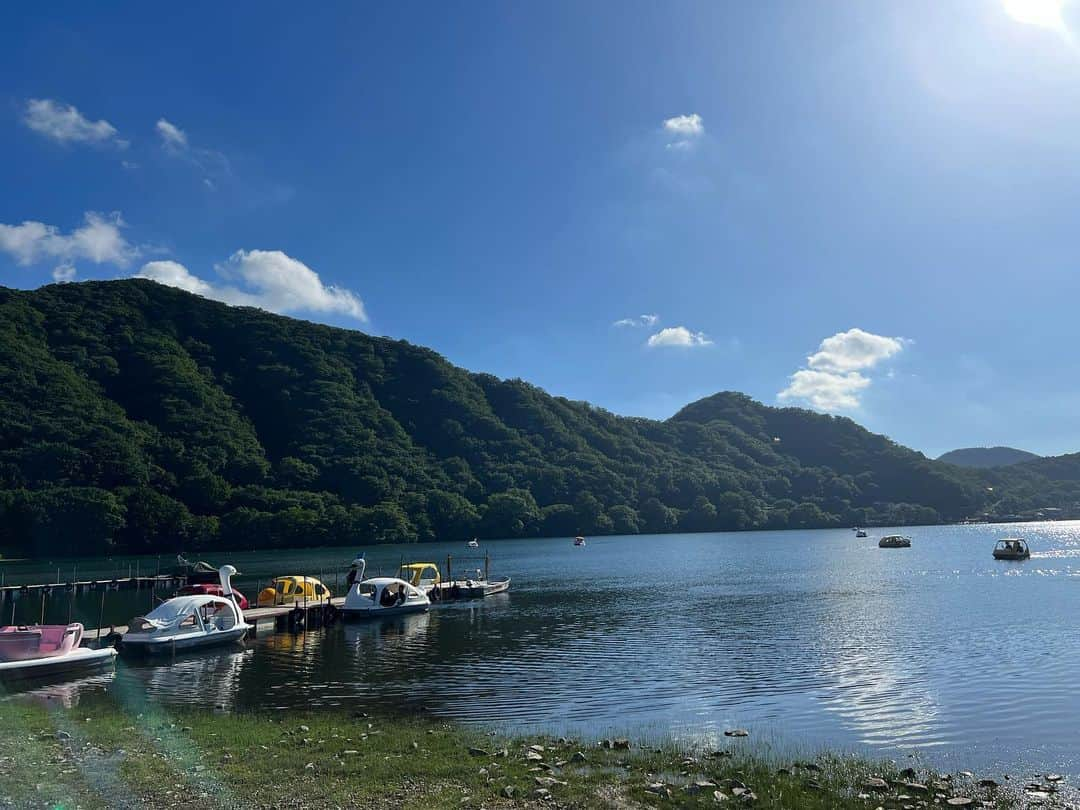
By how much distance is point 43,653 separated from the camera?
2656 centimetres

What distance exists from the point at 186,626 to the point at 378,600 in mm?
13931

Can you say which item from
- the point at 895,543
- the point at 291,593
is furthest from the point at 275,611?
the point at 895,543

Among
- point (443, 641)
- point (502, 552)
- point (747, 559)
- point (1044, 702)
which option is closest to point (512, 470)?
point (502, 552)

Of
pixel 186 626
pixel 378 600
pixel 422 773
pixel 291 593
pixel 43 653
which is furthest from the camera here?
pixel 291 593

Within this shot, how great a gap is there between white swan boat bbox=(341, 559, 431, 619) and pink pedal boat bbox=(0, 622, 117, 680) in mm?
18436

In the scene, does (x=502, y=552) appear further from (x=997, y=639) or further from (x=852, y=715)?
(x=852, y=715)

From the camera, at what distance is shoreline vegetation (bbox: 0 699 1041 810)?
39.7ft

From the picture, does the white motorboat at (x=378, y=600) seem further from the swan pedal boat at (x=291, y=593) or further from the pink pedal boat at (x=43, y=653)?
the pink pedal boat at (x=43, y=653)

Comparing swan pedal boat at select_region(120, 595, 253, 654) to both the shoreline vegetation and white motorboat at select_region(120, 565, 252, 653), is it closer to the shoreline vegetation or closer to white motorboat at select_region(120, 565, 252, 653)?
white motorboat at select_region(120, 565, 252, 653)

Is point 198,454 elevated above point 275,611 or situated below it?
above

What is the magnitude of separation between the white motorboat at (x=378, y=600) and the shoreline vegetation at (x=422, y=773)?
92.3 ft

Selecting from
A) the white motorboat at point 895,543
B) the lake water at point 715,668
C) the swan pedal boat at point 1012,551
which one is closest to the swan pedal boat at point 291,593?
the lake water at point 715,668

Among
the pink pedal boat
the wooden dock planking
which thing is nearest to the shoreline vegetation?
the pink pedal boat

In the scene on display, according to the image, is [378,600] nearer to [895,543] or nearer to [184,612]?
[184,612]
